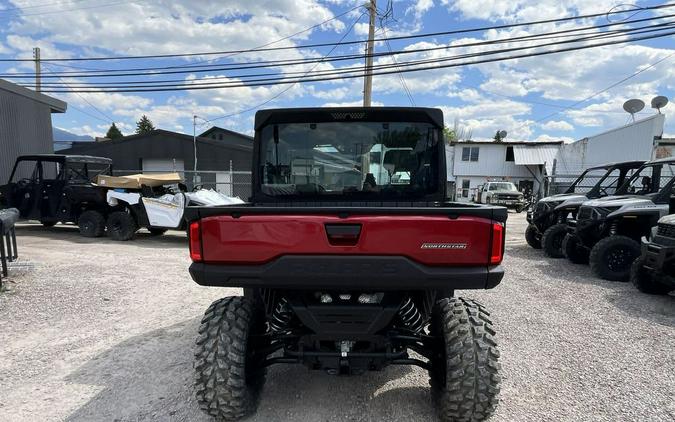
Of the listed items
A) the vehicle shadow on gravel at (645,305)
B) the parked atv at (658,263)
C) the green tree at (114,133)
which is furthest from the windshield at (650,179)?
the green tree at (114,133)

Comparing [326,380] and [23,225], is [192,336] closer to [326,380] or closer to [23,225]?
[326,380]

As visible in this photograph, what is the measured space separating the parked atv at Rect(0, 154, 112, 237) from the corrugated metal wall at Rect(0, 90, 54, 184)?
4855 millimetres

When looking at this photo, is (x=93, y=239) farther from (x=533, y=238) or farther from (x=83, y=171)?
(x=533, y=238)

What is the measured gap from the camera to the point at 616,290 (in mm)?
6840

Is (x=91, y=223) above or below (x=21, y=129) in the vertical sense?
below

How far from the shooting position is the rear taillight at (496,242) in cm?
241

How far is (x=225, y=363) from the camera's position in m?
2.65

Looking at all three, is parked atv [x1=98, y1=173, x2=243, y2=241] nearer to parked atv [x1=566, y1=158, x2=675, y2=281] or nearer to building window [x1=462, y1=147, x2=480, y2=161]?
parked atv [x1=566, y1=158, x2=675, y2=281]

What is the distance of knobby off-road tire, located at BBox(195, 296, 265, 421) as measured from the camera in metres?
2.65

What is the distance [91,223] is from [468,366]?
1114 cm

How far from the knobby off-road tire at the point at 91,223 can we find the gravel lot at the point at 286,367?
3.96 meters

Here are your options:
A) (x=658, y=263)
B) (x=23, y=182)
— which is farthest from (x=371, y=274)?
(x=23, y=182)

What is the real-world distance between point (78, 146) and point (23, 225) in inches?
890

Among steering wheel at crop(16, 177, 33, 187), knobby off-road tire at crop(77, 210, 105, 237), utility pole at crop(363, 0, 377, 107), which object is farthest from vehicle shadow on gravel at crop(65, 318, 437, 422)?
utility pole at crop(363, 0, 377, 107)
